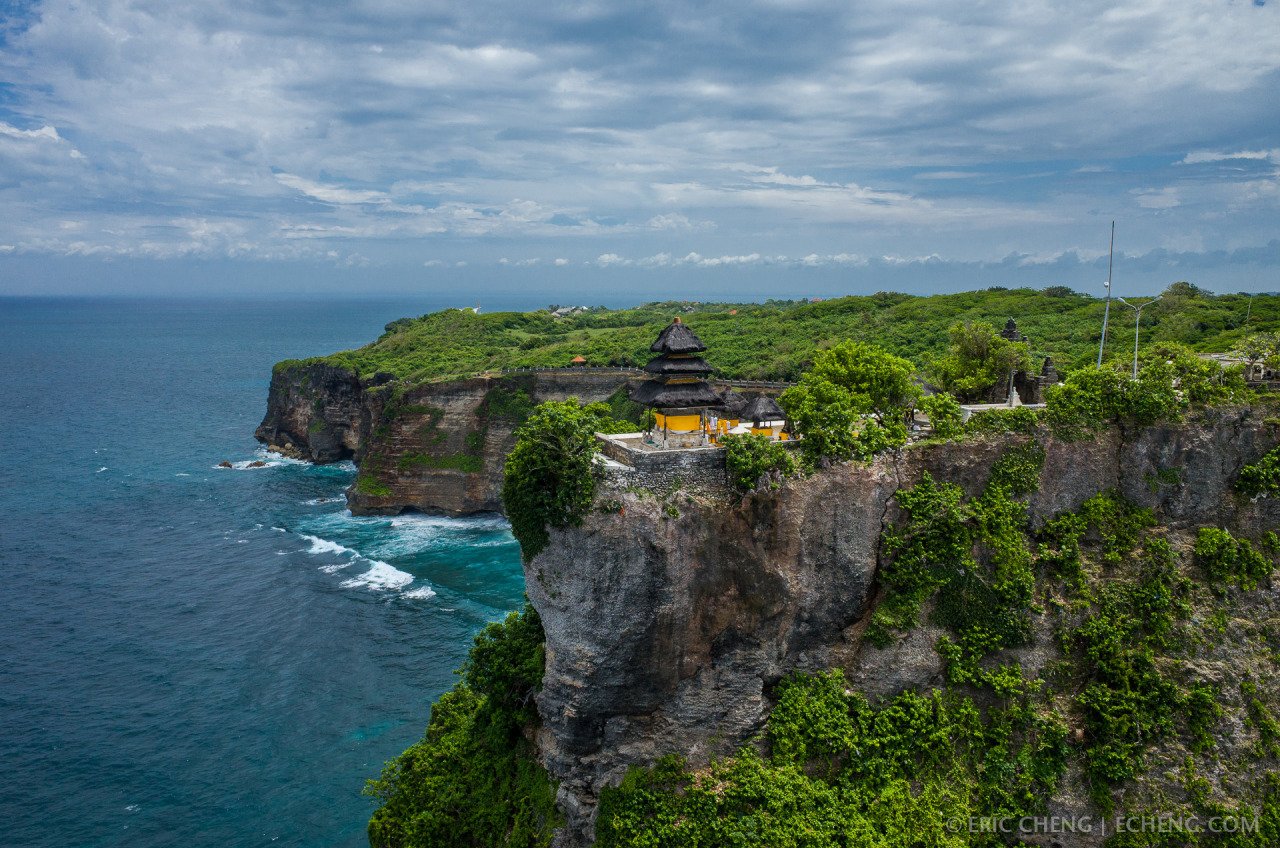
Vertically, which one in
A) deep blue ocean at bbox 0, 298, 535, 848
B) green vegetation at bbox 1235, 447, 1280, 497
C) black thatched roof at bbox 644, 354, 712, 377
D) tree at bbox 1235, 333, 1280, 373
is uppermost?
tree at bbox 1235, 333, 1280, 373

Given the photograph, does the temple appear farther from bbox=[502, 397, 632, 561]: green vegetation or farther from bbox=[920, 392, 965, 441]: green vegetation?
bbox=[920, 392, 965, 441]: green vegetation

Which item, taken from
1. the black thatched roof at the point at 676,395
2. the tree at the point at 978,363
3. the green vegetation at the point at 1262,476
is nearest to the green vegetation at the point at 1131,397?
the green vegetation at the point at 1262,476

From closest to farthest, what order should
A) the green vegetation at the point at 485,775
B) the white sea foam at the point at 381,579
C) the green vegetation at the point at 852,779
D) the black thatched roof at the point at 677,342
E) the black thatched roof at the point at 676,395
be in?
the green vegetation at the point at 852,779 < the black thatched roof at the point at 676,395 < the black thatched roof at the point at 677,342 < the green vegetation at the point at 485,775 < the white sea foam at the point at 381,579

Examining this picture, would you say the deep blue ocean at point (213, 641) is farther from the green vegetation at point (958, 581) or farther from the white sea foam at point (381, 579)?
the green vegetation at point (958, 581)

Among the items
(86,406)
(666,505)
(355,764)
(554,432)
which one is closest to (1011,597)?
(666,505)

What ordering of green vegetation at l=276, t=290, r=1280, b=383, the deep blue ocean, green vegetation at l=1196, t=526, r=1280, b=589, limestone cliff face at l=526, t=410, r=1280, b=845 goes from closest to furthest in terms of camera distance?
limestone cliff face at l=526, t=410, r=1280, b=845 < green vegetation at l=1196, t=526, r=1280, b=589 < the deep blue ocean < green vegetation at l=276, t=290, r=1280, b=383

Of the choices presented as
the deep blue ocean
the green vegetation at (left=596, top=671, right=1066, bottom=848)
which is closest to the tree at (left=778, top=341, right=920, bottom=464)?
the green vegetation at (left=596, top=671, right=1066, bottom=848)

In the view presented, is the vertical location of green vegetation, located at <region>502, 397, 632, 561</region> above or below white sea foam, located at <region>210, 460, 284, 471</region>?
above
